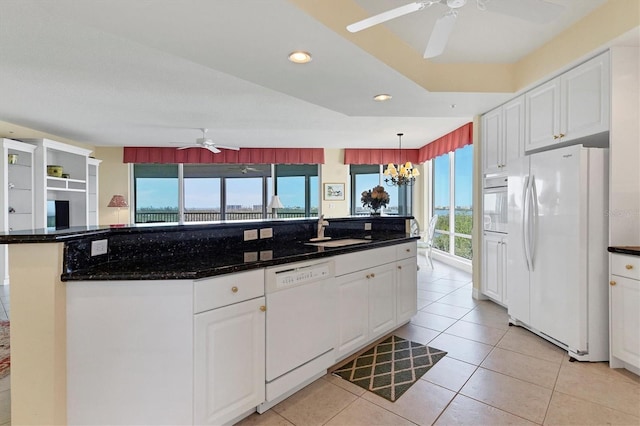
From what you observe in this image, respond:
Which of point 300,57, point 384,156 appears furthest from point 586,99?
point 384,156

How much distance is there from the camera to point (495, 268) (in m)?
3.55

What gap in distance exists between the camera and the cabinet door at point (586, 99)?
2.30m

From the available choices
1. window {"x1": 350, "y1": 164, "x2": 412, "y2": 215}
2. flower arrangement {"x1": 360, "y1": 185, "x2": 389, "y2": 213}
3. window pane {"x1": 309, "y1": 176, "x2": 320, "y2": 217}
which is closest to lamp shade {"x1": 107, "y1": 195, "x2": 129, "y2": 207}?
window pane {"x1": 309, "y1": 176, "x2": 320, "y2": 217}

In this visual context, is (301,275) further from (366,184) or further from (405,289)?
(366,184)

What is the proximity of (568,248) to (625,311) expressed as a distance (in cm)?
51

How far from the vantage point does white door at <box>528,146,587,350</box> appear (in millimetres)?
2357

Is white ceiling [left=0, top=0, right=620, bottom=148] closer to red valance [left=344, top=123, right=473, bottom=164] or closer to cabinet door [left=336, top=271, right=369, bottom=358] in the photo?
cabinet door [left=336, top=271, right=369, bottom=358]

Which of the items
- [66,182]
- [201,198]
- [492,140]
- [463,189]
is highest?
[492,140]

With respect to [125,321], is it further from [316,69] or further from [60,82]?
[60,82]

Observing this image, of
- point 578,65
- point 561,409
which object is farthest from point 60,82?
point 561,409

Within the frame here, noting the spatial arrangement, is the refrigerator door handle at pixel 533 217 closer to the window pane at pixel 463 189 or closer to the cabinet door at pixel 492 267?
the cabinet door at pixel 492 267

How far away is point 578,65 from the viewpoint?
252 cm

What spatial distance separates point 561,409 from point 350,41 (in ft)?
8.42

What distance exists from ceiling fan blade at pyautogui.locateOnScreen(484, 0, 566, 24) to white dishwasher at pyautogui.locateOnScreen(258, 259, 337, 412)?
5.67 ft
